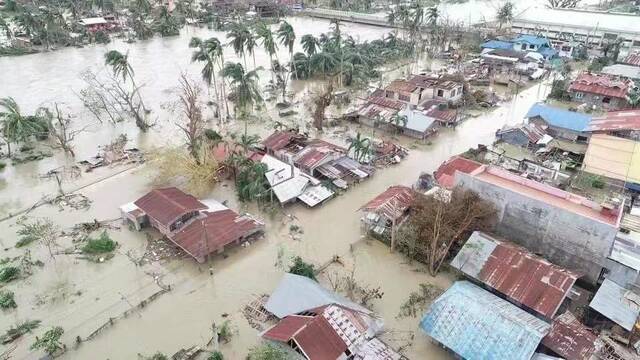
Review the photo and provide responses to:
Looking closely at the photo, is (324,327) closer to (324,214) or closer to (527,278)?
(527,278)

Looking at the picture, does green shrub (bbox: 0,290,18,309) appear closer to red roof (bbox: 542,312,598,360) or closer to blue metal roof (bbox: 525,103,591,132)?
red roof (bbox: 542,312,598,360)

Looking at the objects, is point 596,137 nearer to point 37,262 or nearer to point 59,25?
point 37,262

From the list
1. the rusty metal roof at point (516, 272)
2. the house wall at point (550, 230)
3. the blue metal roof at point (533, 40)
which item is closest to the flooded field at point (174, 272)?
the rusty metal roof at point (516, 272)

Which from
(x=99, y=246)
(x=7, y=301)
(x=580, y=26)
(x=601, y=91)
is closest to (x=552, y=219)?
(x=99, y=246)

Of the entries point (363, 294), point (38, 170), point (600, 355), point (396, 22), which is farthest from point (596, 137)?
point (396, 22)

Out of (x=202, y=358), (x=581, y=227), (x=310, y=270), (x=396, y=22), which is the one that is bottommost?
(x=202, y=358)

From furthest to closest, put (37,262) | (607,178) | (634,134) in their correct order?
1. (634,134)
2. (607,178)
3. (37,262)

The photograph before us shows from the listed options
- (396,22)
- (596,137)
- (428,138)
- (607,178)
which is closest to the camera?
(607,178)
